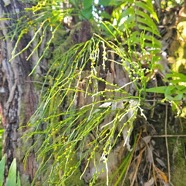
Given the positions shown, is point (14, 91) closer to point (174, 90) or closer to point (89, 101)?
point (89, 101)

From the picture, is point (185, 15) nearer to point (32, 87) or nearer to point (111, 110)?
point (111, 110)

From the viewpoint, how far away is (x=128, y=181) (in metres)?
0.84

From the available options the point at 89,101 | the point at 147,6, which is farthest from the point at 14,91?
the point at 147,6

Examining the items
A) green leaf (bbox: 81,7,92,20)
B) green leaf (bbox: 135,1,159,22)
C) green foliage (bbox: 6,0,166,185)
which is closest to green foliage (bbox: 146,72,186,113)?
green foliage (bbox: 6,0,166,185)

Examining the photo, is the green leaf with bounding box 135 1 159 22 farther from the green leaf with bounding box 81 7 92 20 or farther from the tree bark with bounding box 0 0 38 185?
the tree bark with bounding box 0 0 38 185

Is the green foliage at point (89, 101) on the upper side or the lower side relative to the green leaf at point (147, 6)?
lower

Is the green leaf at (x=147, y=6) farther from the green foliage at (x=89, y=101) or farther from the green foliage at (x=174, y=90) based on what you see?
the green foliage at (x=174, y=90)

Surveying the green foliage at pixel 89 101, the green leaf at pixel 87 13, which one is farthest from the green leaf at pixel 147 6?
the green leaf at pixel 87 13

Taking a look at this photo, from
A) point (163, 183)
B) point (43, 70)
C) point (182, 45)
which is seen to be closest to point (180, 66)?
point (182, 45)

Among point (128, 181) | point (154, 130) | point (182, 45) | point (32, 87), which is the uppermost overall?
point (182, 45)

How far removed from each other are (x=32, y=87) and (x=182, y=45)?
19.6 inches

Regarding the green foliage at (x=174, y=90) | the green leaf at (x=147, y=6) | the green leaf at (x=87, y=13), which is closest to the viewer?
the green foliage at (x=174, y=90)

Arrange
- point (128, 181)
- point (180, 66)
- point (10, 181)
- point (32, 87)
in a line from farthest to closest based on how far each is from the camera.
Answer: point (32, 87) < point (180, 66) < point (128, 181) < point (10, 181)

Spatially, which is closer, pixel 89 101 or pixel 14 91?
pixel 89 101
